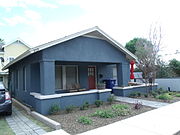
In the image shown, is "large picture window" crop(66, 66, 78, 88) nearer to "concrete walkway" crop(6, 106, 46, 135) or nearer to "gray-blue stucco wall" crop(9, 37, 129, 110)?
"gray-blue stucco wall" crop(9, 37, 129, 110)

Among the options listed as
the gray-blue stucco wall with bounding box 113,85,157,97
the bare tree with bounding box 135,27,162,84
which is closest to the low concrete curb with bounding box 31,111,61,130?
the gray-blue stucco wall with bounding box 113,85,157,97

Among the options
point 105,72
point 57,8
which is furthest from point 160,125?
point 57,8

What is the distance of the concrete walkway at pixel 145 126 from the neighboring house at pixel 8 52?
19.6 meters

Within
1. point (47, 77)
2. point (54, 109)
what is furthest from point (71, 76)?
point (54, 109)

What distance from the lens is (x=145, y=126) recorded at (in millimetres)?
5223

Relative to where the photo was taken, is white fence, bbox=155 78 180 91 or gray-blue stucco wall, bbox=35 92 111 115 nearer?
gray-blue stucco wall, bbox=35 92 111 115

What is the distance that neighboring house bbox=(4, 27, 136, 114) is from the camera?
7348 millimetres

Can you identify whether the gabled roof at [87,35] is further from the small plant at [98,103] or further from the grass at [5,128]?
the small plant at [98,103]

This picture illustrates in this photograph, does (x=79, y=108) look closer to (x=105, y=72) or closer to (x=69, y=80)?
(x=69, y=80)

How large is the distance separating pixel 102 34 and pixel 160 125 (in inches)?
239

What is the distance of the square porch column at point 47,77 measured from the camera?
724 centimetres

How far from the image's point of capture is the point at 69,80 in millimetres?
11977

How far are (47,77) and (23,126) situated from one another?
2.49 metres

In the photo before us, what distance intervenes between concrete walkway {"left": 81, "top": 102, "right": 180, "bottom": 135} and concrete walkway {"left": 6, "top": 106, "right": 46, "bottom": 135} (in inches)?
66.2
